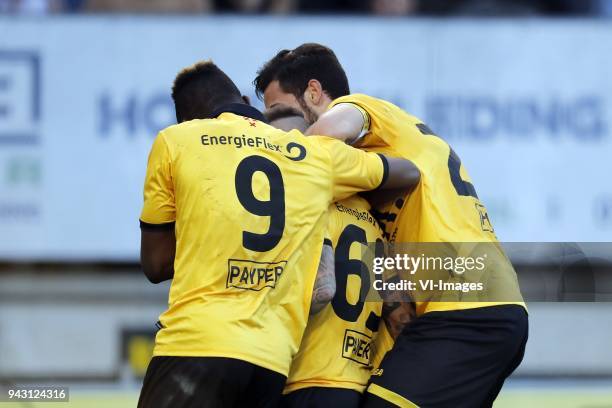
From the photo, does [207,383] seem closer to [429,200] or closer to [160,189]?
[160,189]

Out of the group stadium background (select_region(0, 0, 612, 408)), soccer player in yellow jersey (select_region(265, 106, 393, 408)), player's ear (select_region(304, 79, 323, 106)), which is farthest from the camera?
stadium background (select_region(0, 0, 612, 408))

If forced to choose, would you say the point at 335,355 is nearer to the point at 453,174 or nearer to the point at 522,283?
the point at 453,174

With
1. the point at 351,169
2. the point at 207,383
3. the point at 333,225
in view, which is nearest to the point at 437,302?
the point at 333,225

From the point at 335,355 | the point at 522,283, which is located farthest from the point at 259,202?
the point at 522,283

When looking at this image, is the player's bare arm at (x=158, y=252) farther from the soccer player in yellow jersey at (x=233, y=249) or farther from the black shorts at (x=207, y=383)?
the black shorts at (x=207, y=383)

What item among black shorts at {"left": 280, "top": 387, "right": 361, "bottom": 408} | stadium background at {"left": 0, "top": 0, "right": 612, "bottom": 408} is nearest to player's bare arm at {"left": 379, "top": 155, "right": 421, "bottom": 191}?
black shorts at {"left": 280, "top": 387, "right": 361, "bottom": 408}

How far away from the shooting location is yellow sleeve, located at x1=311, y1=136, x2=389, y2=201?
14.4ft

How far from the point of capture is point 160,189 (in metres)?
4.27

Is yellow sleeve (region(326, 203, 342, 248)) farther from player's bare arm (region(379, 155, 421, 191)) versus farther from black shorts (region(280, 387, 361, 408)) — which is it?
black shorts (region(280, 387, 361, 408))

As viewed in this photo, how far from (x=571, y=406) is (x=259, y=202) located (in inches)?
151

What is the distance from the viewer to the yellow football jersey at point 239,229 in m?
4.12

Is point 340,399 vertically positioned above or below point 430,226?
below

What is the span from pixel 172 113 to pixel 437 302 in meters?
5.39

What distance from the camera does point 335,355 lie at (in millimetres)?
4387
